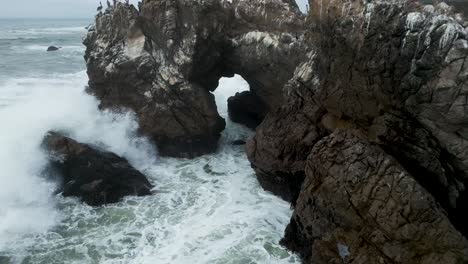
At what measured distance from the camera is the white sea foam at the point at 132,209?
43.0 feet

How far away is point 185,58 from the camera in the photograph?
19.3 metres

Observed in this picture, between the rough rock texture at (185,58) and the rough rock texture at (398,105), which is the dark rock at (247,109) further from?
the rough rock texture at (398,105)

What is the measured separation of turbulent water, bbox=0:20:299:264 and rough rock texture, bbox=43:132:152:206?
0.39 metres

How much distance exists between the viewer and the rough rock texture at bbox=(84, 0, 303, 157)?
18984 millimetres

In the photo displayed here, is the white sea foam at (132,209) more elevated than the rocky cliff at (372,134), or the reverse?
the rocky cliff at (372,134)

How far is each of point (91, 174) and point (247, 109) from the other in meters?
9.35

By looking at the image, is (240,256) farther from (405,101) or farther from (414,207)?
(405,101)

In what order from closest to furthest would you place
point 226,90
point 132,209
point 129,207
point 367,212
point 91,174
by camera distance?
point 367,212
point 132,209
point 129,207
point 91,174
point 226,90

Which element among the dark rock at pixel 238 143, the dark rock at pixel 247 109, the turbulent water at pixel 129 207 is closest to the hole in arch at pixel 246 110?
the dark rock at pixel 247 109

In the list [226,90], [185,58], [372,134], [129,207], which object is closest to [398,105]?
[372,134]

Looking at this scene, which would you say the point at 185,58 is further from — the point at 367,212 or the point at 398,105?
the point at 367,212

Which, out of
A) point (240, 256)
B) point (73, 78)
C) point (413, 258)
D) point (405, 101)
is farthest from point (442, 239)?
point (73, 78)

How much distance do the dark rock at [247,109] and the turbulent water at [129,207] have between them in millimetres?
620

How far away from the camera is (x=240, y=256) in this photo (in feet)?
41.7
